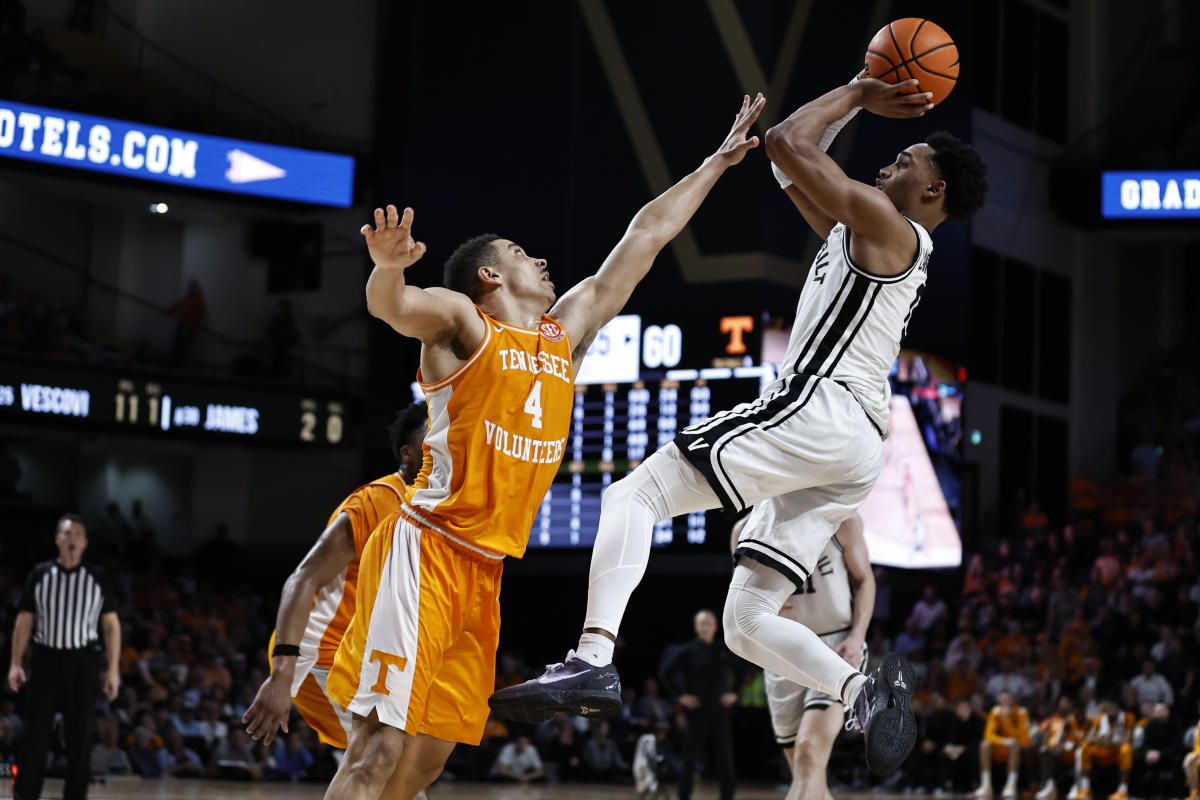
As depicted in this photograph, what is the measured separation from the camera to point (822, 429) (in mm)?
5262

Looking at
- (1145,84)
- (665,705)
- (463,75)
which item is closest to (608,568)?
(665,705)

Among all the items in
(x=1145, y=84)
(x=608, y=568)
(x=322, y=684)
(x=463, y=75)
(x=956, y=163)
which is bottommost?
(x=322, y=684)

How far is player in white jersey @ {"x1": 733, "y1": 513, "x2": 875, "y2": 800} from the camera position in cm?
725

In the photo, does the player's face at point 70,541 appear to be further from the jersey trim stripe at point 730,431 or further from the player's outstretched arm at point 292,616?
the jersey trim stripe at point 730,431

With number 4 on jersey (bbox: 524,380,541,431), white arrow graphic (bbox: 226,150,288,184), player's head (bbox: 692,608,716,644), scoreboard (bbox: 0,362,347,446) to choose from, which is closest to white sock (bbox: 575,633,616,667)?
number 4 on jersey (bbox: 524,380,541,431)

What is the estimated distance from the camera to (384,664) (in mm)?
4707

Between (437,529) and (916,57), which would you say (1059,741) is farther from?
(437,529)

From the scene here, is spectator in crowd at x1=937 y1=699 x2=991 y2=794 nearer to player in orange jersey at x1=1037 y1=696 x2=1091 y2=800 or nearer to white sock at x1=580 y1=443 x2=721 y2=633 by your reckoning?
player in orange jersey at x1=1037 y1=696 x2=1091 y2=800

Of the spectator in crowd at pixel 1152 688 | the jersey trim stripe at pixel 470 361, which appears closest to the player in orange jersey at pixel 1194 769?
the spectator in crowd at pixel 1152 688

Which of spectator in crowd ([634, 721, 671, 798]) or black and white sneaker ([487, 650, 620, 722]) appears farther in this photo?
spectator in crowd ([634, 721, 671, 798])

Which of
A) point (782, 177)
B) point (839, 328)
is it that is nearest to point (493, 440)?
point (839, 328)

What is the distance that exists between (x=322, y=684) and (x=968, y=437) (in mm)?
16231

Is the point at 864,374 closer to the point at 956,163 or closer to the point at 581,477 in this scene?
the point at 956,163

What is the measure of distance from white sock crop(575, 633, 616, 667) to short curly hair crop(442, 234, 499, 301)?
1222 millimetres
